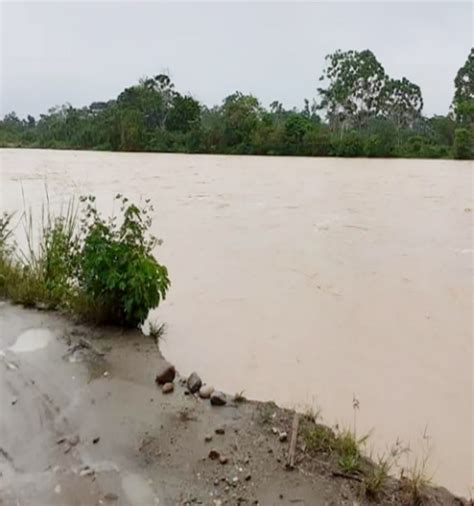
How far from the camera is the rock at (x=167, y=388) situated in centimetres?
256

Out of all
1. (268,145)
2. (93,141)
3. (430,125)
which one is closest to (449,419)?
(268,145)

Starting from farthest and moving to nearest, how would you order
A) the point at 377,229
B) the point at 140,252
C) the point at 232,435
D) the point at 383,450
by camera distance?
the point at 377,229
the point at 140,252
the point at 383,450
the point at 232,435

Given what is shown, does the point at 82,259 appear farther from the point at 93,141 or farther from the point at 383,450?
the point at 93,141

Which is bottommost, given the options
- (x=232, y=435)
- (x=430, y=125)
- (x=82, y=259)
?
(x=232, y=435)

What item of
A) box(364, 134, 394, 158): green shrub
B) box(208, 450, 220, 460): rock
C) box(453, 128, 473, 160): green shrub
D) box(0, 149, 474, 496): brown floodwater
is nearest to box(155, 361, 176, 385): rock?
box(0, 149, 474, 496): brown floodwater

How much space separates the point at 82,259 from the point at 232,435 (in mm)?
1605

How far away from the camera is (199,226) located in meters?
7.57

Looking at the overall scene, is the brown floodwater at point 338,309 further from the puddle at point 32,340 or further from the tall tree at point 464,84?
the tall tree at point 464,84

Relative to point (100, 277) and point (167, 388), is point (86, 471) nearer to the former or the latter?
point (167, 388)

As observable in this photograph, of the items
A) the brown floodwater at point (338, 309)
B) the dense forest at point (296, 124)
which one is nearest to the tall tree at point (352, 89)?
the dense forest at point (296, 124)

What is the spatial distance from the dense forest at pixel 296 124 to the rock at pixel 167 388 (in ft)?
75.8

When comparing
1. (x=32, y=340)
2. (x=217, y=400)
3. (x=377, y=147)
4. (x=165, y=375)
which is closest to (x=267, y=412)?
(x=217, y=400)

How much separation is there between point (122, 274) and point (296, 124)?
2350cm

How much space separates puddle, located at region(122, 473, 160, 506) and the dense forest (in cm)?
2377
